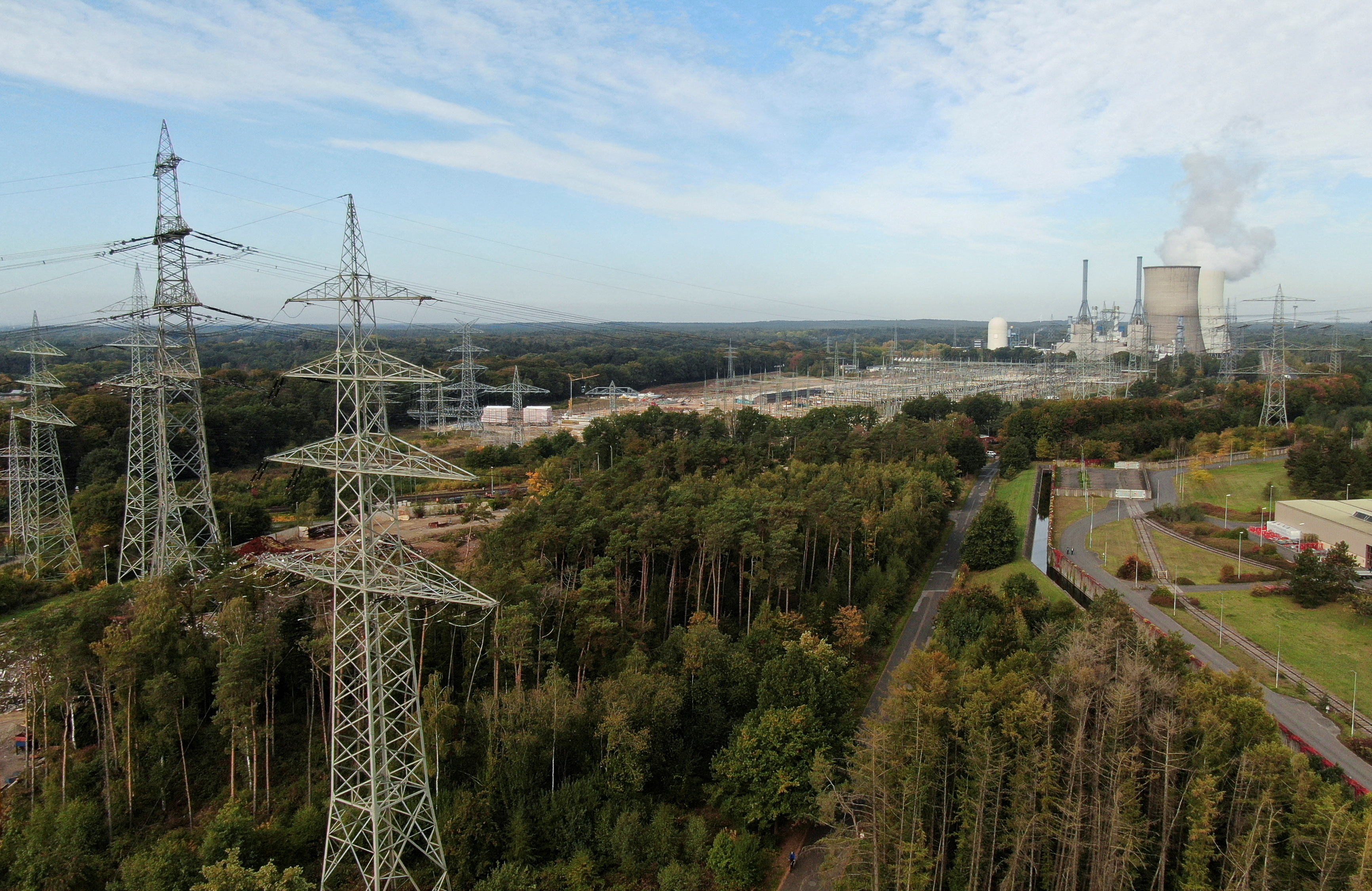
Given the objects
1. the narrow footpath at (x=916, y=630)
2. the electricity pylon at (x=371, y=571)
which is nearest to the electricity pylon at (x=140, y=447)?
the electricity pylon at (x=371, y=571)

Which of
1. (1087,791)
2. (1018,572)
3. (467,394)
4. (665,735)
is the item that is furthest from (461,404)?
(1087,791)

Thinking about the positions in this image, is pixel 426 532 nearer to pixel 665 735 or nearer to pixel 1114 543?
pixel 665 735

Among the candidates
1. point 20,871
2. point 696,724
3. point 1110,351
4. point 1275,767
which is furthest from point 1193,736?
point 1110,351

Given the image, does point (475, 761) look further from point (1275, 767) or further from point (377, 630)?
point (1275, 767)

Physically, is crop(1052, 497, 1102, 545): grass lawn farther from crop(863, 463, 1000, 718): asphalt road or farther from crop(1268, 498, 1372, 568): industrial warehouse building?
crop(1268, 498, 1372, 568): industrial warehouse building

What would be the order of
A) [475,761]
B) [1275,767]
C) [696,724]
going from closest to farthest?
[1275,767] → [475,761] → [696,724]

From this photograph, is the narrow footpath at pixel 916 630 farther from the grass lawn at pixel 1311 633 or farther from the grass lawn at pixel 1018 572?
the grass lawn at pixel 1311 633
